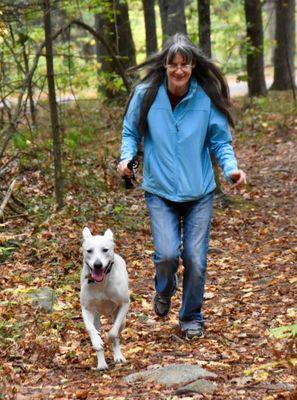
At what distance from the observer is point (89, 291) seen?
591 cm

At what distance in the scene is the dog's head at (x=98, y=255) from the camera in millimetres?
5707

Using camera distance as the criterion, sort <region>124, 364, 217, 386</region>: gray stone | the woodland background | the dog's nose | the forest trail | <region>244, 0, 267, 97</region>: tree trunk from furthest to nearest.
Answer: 1. <region>244, 0, 267, 97</region>: tree trunk
2. the dog's nose
3. the woodland background
4. the forest trail
5. <region>124, 364, 217, 386</region>: gray stone

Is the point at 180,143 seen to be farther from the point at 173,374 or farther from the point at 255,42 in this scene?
the point at 255,42

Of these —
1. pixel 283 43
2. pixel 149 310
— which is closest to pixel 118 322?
pixel 149 310

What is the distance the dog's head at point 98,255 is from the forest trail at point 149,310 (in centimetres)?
79

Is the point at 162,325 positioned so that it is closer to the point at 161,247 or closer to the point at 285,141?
the point at 161,247

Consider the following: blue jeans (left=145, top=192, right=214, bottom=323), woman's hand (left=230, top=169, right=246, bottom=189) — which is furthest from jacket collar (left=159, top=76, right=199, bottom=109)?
blue jeans (left=145, top=192, right=214, bottom=323)

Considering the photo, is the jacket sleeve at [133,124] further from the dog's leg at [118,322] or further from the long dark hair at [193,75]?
the dog's leg at [118,322]

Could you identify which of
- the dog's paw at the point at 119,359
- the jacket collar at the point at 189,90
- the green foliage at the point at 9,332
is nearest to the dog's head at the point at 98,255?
the dog's paw at the point at 119,359

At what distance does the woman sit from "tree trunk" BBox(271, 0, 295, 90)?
1896 cm

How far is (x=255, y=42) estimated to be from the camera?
22.2m

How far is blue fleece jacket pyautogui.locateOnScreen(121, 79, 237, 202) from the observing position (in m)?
6.20

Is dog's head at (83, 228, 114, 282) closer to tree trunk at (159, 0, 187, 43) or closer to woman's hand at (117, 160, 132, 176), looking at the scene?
woman's hand at (117, 160, 132, 176)

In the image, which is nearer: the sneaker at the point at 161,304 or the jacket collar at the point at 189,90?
the jacket collar at the point at 189,90
